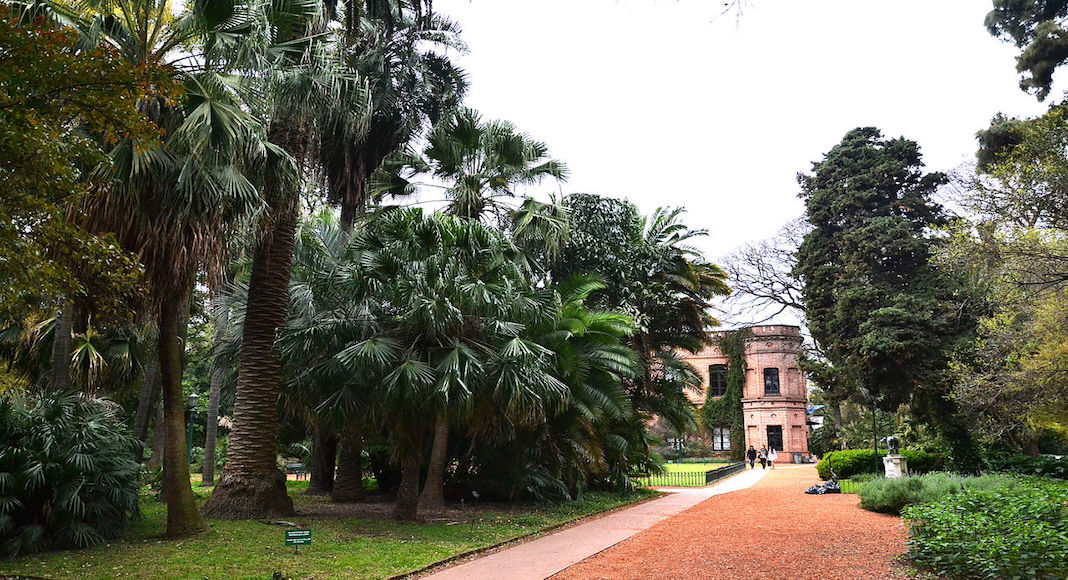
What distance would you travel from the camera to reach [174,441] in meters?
9.65

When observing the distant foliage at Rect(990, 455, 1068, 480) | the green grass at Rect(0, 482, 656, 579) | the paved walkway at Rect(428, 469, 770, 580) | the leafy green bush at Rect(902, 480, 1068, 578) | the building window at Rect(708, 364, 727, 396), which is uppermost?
the building window at Rect(708, 364, 727, 396)

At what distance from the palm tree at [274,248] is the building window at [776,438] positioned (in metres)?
37.0

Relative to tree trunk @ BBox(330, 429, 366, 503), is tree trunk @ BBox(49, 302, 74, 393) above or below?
above

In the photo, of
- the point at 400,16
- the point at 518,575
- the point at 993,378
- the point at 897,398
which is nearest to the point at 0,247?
the point at 518,575

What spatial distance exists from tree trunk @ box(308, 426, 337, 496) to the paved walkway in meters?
7.54

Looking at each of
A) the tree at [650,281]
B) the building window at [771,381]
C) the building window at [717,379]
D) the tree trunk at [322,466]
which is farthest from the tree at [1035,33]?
the building window at [717,379]

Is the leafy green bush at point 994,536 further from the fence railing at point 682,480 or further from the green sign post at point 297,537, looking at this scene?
the fence railing at point 682,480

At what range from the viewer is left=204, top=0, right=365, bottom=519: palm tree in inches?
413

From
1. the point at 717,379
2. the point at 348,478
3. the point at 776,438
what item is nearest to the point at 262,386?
the point at 348,478

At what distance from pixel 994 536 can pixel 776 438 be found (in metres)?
38.8

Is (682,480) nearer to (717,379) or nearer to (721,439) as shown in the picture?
(721,439)

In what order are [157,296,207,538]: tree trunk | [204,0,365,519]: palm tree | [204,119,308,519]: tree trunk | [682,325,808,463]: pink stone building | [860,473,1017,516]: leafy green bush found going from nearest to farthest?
[157,296,207,538]: tree trunk, [204,0,365,519]: palm tree, [204,119,308,519]: tree trunk, [860,473,1017,516]: leafy green bush, [682,325,808,463]: pink stone building

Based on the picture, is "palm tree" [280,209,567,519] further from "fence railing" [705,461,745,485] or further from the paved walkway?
"fence railing" [705,461,745,485]

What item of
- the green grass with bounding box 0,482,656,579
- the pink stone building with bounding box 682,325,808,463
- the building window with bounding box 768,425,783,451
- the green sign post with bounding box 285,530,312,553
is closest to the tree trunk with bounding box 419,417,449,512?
the green grass with bounding box 0,482,656,579
